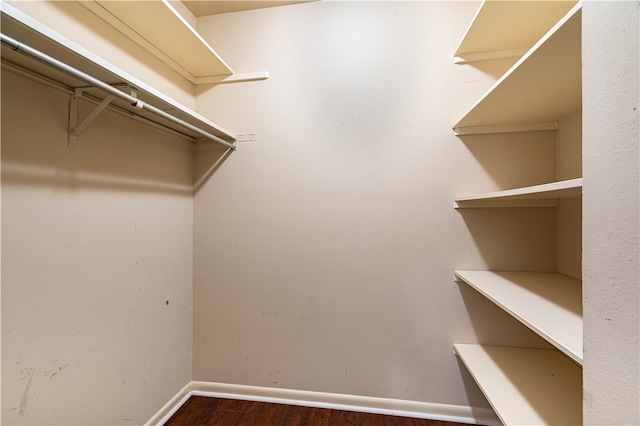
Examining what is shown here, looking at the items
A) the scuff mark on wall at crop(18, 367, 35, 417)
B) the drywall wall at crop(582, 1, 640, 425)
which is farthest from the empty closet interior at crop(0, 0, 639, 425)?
the drywall wall at crop(582, 1, 640, 425)

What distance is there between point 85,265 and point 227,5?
168 cm

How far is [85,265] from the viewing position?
1062 mm

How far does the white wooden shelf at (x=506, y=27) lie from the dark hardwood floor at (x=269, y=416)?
6.74 ft

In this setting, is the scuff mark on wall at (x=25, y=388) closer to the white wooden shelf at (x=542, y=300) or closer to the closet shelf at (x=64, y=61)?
the closet shelf at (x=64, y=61)

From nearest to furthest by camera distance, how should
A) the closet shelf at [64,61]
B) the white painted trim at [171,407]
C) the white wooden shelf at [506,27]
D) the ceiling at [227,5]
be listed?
the closet shelf at [64,61] → the white wooden shelf at [506,27] → the white painted trim at [171,407] → the ceiling at [227,5]

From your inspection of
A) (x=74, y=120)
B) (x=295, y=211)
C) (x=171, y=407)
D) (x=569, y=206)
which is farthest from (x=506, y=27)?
(x=171, y=407)

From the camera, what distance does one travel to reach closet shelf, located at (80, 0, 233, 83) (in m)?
1.14

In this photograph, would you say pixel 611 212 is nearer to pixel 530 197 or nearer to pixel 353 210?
pixel 530 197

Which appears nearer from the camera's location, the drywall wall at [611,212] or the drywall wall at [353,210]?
the drywall wall at [611,212]

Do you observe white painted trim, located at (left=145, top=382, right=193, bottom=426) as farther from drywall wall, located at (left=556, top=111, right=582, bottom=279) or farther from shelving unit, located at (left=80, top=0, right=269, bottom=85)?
drywall wall, located at (left=556, top=111, right=582, bottom=279)

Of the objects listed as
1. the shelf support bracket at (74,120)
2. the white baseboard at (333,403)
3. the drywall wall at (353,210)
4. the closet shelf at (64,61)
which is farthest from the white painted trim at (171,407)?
the closet shelf at (64,61)

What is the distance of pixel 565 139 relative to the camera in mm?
1365

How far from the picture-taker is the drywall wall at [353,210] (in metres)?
1.51

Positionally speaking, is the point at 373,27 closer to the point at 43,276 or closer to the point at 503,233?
the point at 503,233
